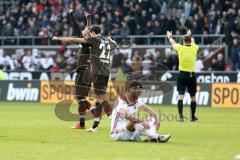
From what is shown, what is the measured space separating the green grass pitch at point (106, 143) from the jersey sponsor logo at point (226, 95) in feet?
32.7

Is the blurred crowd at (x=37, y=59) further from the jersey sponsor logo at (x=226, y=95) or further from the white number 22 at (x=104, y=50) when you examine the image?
the white number 22 at (x=104, y=50)

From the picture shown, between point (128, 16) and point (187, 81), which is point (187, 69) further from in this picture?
point (128, 16)

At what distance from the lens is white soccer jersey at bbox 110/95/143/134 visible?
607 inches

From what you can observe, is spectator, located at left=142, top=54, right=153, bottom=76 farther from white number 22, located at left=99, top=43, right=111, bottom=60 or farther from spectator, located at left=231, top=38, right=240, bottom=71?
white number 22, located at left=99, top=43, right=111, bottom=60

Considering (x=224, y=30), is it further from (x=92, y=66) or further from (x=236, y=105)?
(x=92, y=66)

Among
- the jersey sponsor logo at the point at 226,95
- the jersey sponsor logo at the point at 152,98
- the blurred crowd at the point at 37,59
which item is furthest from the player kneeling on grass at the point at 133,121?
the blurred crowd at the point at 37,59

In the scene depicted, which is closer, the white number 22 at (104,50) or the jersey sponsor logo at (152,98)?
the white number 22 at (104,50)

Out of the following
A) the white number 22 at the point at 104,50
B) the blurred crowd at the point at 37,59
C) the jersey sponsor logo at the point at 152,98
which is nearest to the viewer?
the white number 22 at the point at 104,50

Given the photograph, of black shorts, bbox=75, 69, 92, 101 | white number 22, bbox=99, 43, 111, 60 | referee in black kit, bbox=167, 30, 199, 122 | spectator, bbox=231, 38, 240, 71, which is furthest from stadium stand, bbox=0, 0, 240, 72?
white number 22, bbox=99, 43, 111, 60

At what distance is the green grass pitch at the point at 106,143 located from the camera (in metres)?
13.1

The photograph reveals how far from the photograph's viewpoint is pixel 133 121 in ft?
50.0

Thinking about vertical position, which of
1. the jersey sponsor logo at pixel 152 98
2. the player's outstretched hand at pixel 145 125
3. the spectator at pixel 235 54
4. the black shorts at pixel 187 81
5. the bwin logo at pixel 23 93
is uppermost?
the player's outstretched hand at pixel 145 125

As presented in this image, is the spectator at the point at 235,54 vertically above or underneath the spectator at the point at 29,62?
above

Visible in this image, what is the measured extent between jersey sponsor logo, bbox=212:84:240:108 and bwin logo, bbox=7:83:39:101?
370 inches
